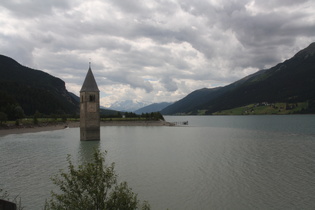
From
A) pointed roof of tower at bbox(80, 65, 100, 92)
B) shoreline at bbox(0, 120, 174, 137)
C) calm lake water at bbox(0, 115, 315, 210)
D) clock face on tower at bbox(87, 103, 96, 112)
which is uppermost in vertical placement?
pointed roof of tower at bbox(80, 65, 100, 92)

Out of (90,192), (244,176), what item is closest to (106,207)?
(90,192)

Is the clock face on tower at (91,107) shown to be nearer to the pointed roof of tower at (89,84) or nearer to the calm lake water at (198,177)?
the pointed roof of tower at (89,84)

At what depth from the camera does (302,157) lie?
4091cm

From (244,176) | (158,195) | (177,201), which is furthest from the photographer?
(244,176)

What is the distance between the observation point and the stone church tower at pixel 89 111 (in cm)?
6350

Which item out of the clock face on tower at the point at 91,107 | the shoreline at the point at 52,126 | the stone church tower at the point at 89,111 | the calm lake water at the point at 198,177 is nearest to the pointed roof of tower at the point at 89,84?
the stone church tower at the point at 89,111

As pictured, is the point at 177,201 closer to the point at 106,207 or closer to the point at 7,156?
the point at 106,207

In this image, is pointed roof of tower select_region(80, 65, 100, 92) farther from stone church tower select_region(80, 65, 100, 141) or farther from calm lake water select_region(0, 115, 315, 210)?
calm lake water select_region(0, 115, 315, 210)

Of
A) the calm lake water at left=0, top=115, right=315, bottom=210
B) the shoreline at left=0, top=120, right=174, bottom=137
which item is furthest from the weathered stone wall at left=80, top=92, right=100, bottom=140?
the shoreline at left=0, top=120, right=174, bottom=137

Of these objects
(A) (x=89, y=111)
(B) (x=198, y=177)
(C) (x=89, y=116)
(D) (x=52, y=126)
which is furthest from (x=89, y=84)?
(D) (x=52, y=126)

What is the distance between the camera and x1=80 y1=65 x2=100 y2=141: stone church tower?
6350cm

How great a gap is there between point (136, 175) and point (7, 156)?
24.1 metres

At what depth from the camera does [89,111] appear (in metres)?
63.8

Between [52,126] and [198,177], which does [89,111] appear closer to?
[198,177]
